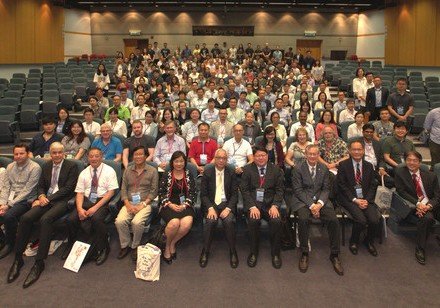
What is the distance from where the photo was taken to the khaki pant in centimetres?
384

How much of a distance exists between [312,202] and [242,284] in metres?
1.17

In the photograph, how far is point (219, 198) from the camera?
4.09 metres

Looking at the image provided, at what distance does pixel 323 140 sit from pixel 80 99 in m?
7.09

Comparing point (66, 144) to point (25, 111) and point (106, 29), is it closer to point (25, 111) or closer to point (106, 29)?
point (25, 111)

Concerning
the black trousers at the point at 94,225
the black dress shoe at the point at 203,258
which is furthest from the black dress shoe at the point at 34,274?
the black dress shoe at the point at 203,258

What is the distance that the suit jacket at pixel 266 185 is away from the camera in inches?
158

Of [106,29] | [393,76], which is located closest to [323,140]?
[393,76]

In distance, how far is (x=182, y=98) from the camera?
27.0ft

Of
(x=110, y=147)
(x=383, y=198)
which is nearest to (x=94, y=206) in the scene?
A: (x=110, y=147)

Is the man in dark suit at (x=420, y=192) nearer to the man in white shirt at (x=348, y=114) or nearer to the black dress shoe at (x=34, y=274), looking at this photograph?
the man in white shirt at (x=348, y=114)

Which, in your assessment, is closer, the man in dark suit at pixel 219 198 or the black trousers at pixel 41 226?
the black trousers at pixel 41 226

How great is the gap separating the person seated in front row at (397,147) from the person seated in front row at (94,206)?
135 inches

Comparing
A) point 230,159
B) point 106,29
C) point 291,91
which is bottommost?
point 230,159

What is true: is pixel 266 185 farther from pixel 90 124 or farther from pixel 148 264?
pixel 90 124
